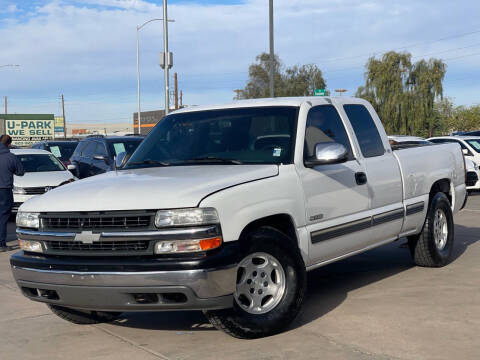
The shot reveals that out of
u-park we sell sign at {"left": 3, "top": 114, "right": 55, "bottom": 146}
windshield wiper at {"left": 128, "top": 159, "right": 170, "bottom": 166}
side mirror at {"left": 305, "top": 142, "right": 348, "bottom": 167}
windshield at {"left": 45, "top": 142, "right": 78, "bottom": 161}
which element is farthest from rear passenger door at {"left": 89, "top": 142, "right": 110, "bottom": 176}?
u-park we sell sign at {"left": 3, "top": 114, "right": 55, "bottom": 146}

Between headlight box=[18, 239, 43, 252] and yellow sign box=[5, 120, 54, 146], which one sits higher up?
yellow sign box=[5, 120, 54, 146]

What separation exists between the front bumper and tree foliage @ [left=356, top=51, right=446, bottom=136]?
51092 mm

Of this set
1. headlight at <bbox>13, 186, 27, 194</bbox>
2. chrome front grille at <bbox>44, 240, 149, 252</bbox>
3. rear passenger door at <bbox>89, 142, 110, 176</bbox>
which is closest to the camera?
chrome front grille at <bbox>44, 240, 149, 252</bbox>

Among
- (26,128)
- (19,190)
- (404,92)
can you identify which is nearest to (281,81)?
(404,92)

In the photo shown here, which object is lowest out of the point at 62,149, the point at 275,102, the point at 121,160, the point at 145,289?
the point at 145,289

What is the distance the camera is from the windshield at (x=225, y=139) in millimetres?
6137

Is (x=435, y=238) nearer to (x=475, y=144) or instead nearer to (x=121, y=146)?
(x=121, y=146)

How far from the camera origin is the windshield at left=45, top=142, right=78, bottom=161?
2252 cm

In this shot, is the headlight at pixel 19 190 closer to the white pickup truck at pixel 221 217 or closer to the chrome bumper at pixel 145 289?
the white pickup truck at pixel 221 217

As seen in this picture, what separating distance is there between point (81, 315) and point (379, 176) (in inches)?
120

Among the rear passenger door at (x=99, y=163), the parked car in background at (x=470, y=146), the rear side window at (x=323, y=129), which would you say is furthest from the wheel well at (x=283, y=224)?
the parked car in background at (x=470, y=146)

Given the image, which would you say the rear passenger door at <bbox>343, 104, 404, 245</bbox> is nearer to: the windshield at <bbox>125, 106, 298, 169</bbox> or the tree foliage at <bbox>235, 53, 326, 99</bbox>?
the windshield at <bbox>125, 106, 298, 169</bbox>

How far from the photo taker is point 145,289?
4922 mm

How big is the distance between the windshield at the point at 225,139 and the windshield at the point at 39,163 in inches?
396
